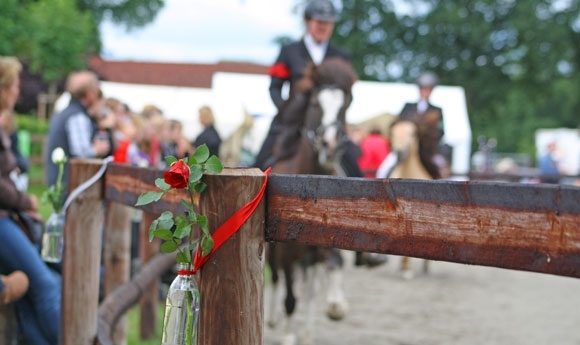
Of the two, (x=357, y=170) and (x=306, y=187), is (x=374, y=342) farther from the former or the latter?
(x=306, y=187)

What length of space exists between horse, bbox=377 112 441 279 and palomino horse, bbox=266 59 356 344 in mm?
3877

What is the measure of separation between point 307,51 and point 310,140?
3.66 ft

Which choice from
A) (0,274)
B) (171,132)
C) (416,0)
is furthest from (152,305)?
(416,0)

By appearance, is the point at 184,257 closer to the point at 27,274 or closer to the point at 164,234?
the point at 164,234

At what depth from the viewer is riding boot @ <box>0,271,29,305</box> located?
388 centimetres

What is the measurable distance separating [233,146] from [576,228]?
18012 mm

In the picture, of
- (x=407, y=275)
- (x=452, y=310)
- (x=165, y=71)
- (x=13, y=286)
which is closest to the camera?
(x=13, y=286)

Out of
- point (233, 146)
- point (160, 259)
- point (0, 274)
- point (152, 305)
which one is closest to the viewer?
point (0, 274)

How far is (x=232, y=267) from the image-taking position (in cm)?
237

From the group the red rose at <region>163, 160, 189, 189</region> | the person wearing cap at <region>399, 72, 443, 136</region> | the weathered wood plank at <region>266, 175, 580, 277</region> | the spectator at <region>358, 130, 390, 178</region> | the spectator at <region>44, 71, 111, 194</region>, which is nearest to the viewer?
the weathered wood plank at <region>266, 175, 580, 277</region>

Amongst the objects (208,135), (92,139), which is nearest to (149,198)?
(92,139)

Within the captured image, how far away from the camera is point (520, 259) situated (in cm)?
185

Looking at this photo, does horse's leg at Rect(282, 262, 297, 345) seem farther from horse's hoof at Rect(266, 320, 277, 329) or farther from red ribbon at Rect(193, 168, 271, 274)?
red ribbon at Rect(193, 168, 271, 274)

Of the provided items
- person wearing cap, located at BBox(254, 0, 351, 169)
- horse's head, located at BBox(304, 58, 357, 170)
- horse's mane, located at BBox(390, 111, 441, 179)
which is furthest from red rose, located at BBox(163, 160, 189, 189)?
horse's mane, located at BBox(390, 111, 441, 179)
